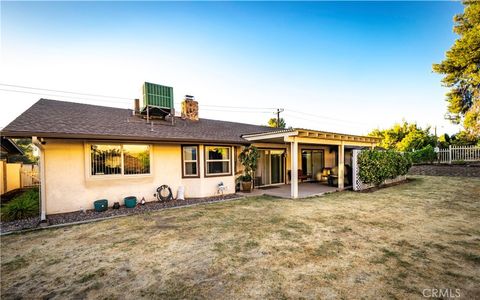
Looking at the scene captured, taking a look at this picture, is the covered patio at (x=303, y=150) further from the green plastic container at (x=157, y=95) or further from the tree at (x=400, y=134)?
the tree at (x=400, y=134)

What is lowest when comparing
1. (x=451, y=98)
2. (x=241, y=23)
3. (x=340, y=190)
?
(x=340, y=190)

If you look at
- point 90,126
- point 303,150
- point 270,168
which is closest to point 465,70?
point 303,150

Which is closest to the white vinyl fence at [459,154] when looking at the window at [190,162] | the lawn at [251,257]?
the lawn at [251,257]

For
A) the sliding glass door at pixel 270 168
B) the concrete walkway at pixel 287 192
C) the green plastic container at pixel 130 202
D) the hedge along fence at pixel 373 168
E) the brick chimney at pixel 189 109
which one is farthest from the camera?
the sliding glass door at pixel 270 168

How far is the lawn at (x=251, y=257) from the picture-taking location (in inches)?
109

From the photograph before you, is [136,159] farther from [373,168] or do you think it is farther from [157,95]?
[373,168]

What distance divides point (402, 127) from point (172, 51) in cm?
3830

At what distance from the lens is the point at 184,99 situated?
495 inches

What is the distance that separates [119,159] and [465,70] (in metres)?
29.5

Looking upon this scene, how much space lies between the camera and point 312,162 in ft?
52.3

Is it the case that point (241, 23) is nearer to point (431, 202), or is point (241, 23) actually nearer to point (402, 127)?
point (431, 202)

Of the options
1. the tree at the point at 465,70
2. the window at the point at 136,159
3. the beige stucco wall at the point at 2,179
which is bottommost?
the beige stucco wall at the point at 2,179

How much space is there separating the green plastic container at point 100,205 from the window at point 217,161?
4.09 m

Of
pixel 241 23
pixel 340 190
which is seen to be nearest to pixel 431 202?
pixel 340 190
